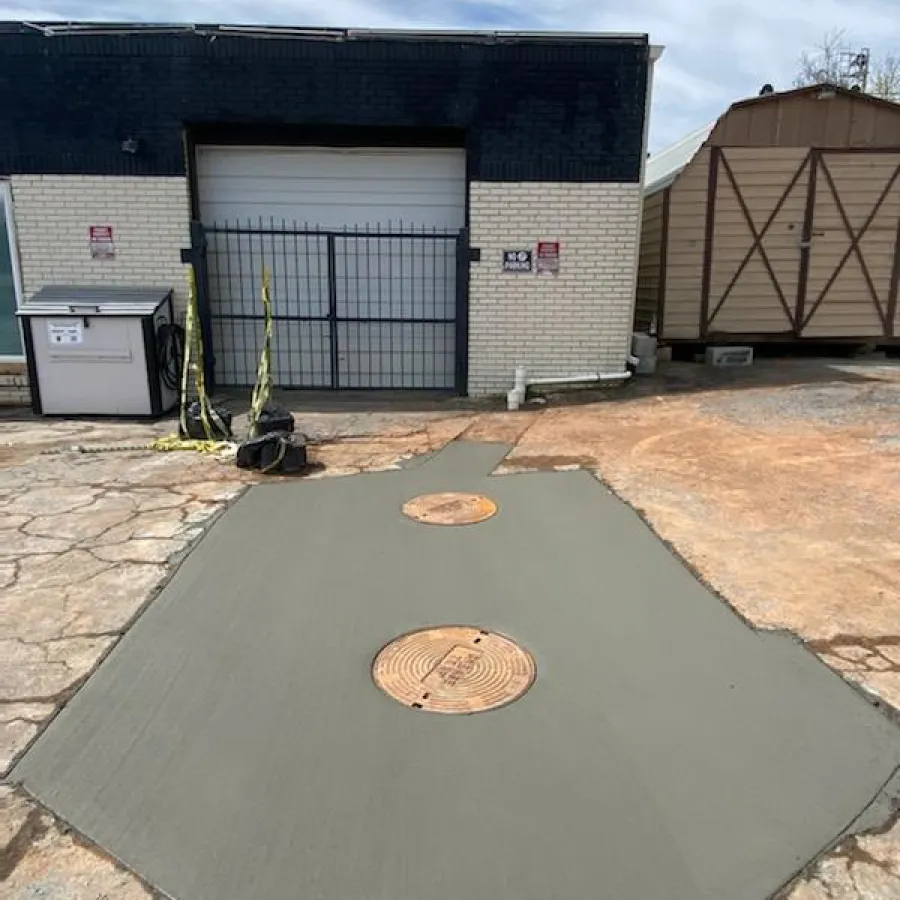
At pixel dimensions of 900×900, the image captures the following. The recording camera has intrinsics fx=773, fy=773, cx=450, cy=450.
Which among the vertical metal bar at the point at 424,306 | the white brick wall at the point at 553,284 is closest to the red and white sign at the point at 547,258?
the white brick wall at the point at 553,284

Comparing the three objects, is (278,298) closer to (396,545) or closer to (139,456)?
(139,456)

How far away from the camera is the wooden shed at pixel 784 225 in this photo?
998 cm

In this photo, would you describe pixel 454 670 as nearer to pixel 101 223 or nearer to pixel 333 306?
pixel 333 306

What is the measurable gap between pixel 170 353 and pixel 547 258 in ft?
13.1

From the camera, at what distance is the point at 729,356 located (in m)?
10.1

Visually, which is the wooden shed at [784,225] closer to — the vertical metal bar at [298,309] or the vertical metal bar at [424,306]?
the vertical metal bar at [424,306]

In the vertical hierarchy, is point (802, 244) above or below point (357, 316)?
above

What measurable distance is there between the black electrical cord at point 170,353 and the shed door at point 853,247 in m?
8.04

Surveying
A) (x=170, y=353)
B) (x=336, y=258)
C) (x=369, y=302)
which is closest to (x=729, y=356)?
(x=369, y=302)

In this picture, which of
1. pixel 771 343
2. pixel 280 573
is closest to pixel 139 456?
pixel 280 573

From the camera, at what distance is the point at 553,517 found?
4668 mm

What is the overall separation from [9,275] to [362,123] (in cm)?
405

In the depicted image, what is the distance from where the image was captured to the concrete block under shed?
10109mm

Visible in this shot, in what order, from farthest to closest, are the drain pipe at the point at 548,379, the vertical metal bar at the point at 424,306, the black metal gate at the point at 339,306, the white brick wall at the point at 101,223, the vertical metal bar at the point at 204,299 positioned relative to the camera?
the vertical metal bar at the point at 424,306
the black metal gate at the point at 339,306
the drain pipe at the point at 548,379
the vertical metal bar at the point at 204,299
the white brick wall at the point at 101,223
